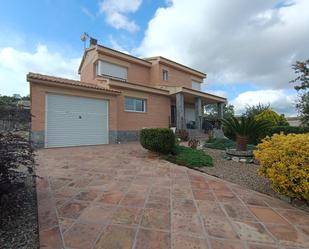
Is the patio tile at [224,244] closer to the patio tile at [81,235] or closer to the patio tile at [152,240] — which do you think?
the patio tile at [152,240]

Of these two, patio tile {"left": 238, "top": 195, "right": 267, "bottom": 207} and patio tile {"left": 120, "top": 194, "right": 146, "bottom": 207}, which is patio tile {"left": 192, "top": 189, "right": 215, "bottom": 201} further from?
patio tile {"left": 120, "top": 194, "right": 146, "bottom": 207}

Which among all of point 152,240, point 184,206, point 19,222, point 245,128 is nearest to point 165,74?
point 245,128

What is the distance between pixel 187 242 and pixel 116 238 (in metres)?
0.83

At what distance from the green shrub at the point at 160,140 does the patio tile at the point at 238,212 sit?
14.2 feet

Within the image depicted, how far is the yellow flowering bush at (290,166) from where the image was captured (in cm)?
312

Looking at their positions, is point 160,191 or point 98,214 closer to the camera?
point 98,214

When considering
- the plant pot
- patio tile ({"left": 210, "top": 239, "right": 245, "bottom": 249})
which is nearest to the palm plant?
the plant pot

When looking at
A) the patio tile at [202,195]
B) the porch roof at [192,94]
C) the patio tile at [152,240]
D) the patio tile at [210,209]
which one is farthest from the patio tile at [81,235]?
the porch roof at [192,94]

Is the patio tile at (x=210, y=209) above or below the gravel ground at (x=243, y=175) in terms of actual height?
below

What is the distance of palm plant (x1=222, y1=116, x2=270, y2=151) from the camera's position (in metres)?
6.94

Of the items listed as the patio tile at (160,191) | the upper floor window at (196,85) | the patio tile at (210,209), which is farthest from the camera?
the upper floor window at (196,85)

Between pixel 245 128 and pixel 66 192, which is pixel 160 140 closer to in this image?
pixel 245 128

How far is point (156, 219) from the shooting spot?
105 inches

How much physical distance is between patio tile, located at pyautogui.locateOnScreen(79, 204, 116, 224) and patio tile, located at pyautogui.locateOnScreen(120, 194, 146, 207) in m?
0.26
